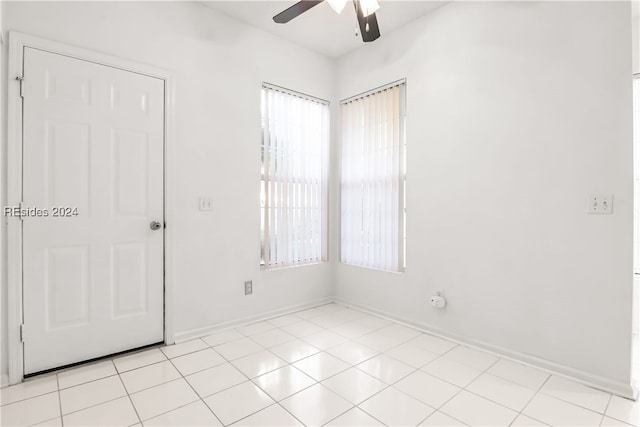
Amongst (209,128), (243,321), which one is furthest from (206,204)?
(243,321)

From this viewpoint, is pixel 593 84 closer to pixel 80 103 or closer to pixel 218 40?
pixel 218 40

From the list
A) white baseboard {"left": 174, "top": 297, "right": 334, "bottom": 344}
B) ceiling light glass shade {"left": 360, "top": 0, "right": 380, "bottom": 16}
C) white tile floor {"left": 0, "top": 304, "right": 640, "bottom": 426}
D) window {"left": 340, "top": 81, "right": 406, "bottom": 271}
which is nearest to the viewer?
white tile floor {"left": 0, "top": 304, "right": 640, "bottom": 426}

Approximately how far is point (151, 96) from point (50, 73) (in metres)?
0.61

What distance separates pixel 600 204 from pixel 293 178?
250cm

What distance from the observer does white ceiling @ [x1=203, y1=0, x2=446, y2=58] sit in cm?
276

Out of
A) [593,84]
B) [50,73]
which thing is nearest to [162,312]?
[50,73]

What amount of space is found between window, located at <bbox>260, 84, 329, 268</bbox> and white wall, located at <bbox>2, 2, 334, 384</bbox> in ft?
0.42

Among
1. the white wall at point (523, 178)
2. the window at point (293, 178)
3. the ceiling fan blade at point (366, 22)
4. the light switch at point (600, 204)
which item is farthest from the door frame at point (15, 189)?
the light switch at point (600, 204)

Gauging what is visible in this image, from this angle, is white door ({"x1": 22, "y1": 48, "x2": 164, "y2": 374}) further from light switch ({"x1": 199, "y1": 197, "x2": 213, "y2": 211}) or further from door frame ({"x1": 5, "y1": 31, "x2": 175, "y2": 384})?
light switch ({"x1": 199, "y1": 197, "x2": 213, "y2": 211})

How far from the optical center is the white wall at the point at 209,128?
2.44 metres

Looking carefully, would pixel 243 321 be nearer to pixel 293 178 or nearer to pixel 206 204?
pixel 206 204

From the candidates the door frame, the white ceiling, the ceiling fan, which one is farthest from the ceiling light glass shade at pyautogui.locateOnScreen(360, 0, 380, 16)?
the door frame

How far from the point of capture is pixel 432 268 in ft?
9.39

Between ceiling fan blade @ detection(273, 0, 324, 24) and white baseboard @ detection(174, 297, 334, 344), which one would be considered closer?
ceiling fan blade @ detection(273, 0, 324, 24)
